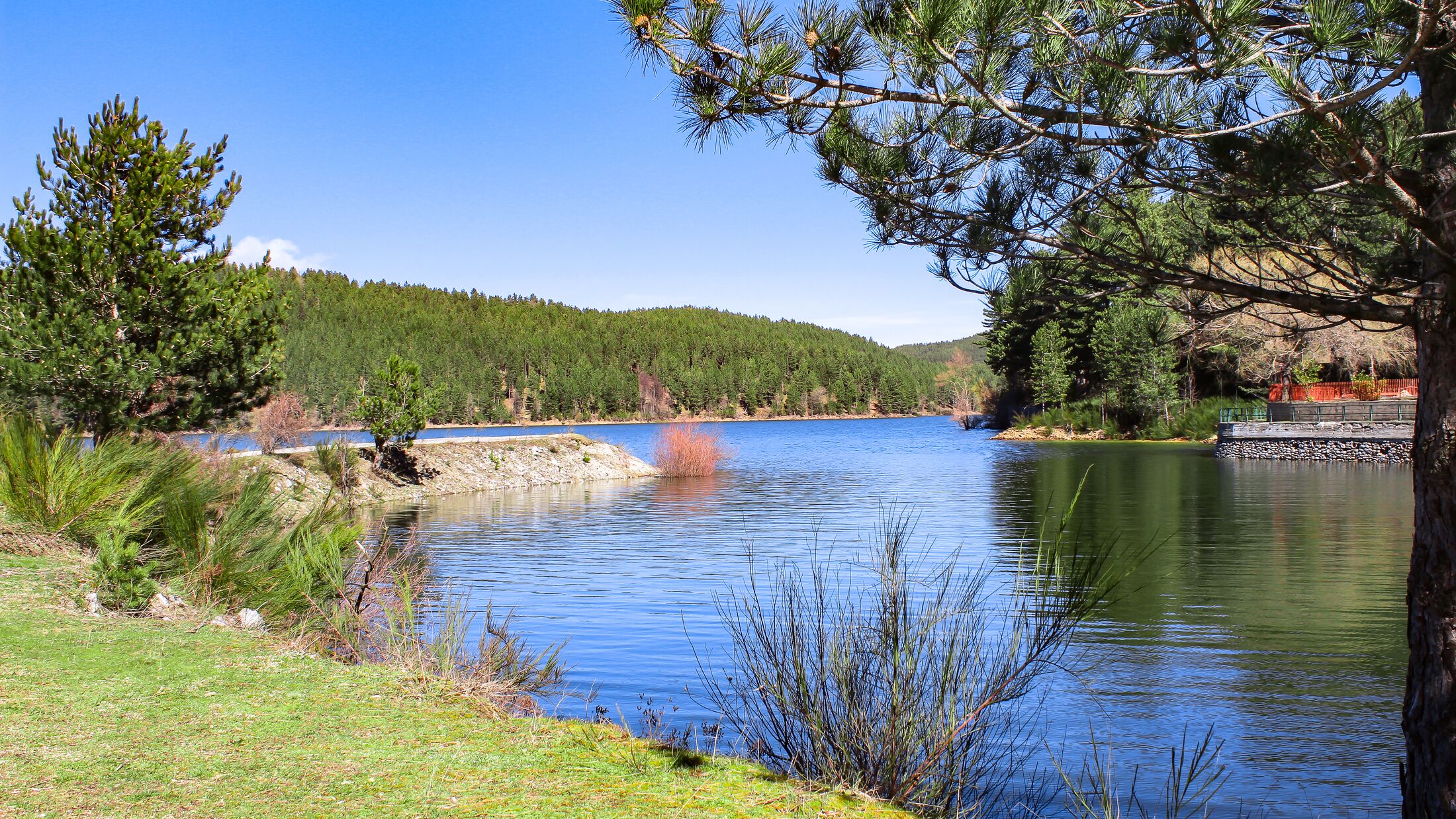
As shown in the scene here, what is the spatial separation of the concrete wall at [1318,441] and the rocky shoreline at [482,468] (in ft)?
77.9

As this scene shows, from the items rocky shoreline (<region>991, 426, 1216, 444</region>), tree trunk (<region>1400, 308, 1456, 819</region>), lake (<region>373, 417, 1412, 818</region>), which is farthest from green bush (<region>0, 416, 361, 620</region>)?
rocky shoreline (<region>991, 426, 1216, 444</region>)

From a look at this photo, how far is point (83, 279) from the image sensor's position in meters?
12.7

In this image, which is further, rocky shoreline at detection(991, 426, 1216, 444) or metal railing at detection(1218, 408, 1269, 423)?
rocky shoreline at detection(991, 426, 1216, 444)

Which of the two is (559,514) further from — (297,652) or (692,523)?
(297,652)

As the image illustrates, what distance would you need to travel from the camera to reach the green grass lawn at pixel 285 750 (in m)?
Answer: 3.66

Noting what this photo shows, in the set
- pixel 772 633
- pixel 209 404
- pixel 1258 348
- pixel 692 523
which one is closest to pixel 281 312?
pixel 209 404

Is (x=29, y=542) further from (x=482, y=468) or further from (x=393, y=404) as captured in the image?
(x=482, y=468)

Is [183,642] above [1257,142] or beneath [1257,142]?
beneath

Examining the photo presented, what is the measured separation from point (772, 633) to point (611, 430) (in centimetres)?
9556

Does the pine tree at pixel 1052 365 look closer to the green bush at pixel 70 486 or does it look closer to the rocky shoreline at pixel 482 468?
the rocky shoreline at pixel 482 468

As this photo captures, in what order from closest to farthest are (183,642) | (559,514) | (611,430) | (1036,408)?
1. (183,642)
2. (559,514)
3. (1036,408)
4. (611,430)

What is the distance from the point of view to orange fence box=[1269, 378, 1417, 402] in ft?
135

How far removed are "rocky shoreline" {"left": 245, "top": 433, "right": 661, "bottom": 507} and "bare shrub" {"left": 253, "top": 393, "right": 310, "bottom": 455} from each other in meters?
2.85

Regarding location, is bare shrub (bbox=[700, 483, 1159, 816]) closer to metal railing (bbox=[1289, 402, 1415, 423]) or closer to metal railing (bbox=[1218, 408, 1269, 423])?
metal railing (bbox=[1289, 402, 1415, 423])
